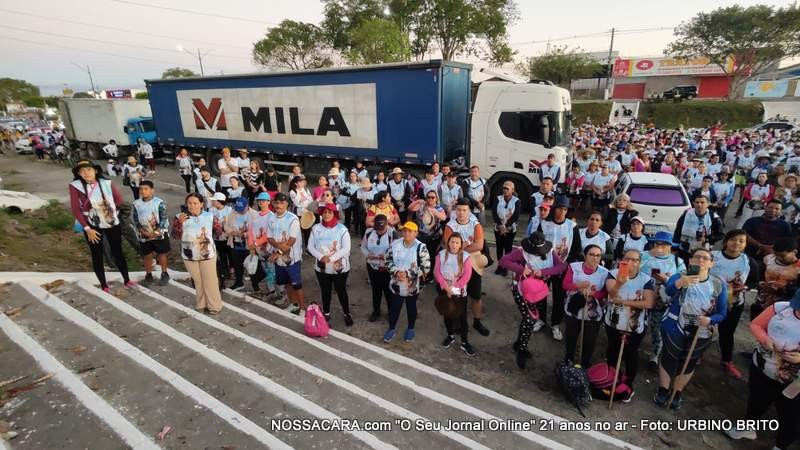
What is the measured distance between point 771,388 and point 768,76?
4937cm

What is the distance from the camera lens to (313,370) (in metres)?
3.99

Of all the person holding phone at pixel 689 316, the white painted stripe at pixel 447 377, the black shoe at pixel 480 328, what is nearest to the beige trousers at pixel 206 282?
the white painted stripe at pixel 447 377

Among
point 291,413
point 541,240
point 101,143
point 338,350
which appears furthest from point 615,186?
point 101,143

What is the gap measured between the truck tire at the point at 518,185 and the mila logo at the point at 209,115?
32.8ft

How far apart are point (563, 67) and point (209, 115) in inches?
1449

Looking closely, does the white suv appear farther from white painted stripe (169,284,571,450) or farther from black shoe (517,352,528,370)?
white painted stripe (169,284,571,450)

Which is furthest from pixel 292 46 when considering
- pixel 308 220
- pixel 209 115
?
pixel 308 220

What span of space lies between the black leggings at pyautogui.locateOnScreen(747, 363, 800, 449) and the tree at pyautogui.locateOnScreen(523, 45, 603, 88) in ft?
138

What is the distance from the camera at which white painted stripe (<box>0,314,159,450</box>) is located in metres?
2.83

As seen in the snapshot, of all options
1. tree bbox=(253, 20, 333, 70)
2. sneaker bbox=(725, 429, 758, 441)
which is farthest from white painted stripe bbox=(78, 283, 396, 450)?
tree bbox=(253, 20, 333, 70)

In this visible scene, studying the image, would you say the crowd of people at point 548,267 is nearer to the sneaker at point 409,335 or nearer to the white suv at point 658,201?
the sneaker at point 409,335

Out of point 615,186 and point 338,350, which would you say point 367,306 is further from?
point 615,186

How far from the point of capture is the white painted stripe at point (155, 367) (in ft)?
9.96

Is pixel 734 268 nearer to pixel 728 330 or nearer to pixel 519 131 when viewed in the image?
pixel 728 330
